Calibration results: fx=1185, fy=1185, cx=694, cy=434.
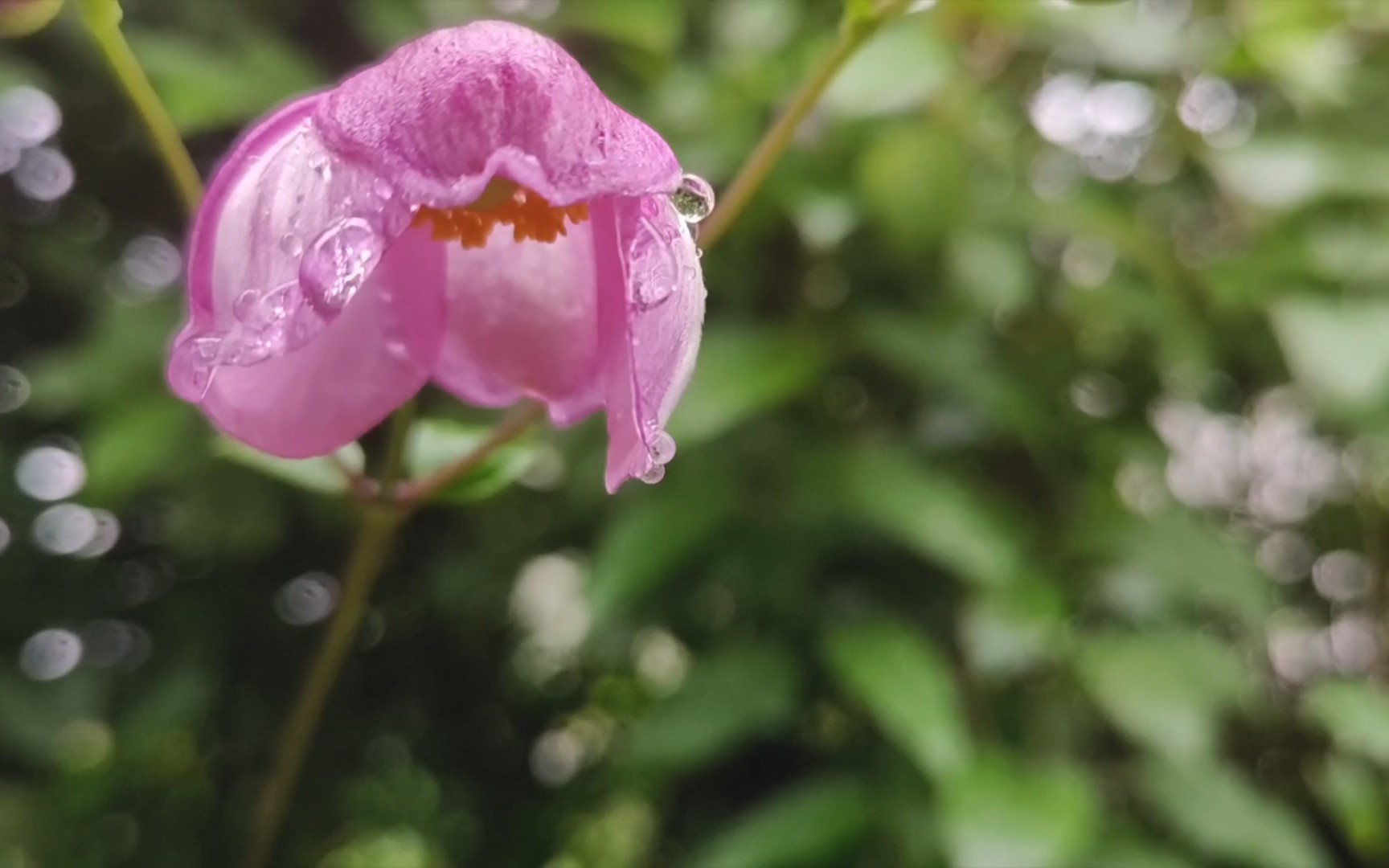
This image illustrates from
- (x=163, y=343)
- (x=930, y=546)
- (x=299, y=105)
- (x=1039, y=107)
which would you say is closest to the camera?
(x=299, y=105)

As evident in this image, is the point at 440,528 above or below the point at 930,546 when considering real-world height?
below

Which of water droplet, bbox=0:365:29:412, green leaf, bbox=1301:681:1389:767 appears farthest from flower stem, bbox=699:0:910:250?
water droplet, bbox=0:365:29:412

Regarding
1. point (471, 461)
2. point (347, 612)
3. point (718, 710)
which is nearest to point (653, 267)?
point (471, 461)

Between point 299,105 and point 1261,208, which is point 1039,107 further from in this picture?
point 299,105

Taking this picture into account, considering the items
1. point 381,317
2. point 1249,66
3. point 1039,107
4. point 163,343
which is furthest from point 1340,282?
point 163,343

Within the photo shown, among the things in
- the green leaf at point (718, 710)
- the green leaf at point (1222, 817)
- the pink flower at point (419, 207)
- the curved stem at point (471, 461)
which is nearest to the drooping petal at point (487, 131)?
the pink flower at point (419, 207)

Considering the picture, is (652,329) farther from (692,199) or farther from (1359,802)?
(1359,802)

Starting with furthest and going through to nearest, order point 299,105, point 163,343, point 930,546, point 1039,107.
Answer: point 1039,107 → point 163,343 → point 930,546 → point 299,105
